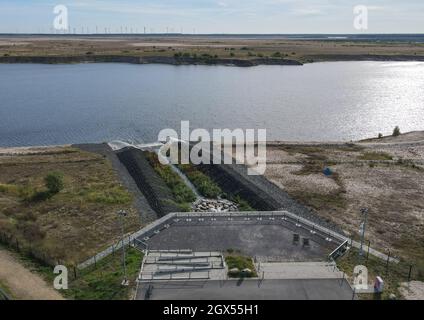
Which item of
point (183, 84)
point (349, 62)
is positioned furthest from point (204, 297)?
point (349, 62)

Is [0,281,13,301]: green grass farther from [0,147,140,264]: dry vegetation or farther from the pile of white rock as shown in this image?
the pile of white rock

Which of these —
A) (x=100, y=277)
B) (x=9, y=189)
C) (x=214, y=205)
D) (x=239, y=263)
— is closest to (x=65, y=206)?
(x=9, y=189)

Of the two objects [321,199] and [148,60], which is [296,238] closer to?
[321,199]

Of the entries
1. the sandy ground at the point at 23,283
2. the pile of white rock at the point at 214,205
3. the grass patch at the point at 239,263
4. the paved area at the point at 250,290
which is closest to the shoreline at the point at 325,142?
the pile of white rock at the point at 214,205

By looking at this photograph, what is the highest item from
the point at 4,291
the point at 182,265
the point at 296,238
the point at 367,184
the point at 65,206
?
the point at 367,184

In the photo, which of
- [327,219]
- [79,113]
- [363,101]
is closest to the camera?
[327,219]
